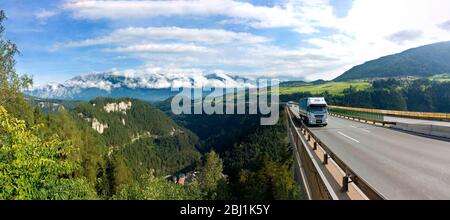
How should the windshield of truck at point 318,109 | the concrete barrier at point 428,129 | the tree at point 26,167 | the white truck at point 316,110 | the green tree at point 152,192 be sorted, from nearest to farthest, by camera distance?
the tree at point 26,167 → the concrete barrier at point 428,129 → the green tree at point 152,192 → the white truck at point 316,110 → the windshield of truck at point 318,109

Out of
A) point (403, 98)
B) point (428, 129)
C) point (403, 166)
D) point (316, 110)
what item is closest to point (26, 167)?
point (403, 166)

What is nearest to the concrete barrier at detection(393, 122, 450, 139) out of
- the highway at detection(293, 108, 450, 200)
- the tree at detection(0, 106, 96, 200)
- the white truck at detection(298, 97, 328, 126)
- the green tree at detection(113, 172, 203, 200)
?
the highway at detection(293, 108, 450, 200)

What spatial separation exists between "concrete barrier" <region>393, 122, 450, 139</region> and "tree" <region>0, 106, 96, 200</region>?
26.6 metres

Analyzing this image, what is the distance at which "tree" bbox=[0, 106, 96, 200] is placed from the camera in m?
10.6

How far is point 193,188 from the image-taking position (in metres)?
60.2

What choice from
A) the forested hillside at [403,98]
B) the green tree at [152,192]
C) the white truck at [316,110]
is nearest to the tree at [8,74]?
the green tree at [152,192]

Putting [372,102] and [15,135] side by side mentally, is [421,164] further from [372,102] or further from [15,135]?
[372,102]

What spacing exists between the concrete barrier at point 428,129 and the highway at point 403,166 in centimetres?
351

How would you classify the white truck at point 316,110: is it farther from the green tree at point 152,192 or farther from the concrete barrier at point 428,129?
the green tree at point 152,192

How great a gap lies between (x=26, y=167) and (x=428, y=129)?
30.6 meters

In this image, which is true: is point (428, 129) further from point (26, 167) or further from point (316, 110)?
point (26, 167)

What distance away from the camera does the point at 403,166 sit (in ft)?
53.6

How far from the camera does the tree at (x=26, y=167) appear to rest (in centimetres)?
1059
